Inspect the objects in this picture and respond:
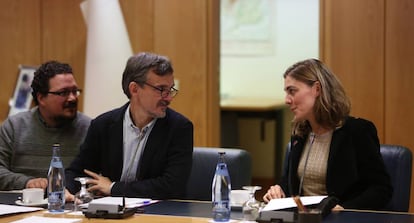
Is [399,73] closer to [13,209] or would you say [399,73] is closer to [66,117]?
[66,117]

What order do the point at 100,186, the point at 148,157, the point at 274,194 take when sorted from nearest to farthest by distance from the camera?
1. the point at 274,194
2. the point at 100,186
3. the point at 148,157

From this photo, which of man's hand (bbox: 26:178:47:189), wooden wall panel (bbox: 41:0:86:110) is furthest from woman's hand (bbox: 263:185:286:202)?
wooden wall panel (bbox: 41:0:86:110)

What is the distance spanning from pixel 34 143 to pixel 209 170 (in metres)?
0.99

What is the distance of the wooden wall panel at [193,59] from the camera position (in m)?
4.85

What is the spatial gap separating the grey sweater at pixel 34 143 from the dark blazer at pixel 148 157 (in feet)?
1.15

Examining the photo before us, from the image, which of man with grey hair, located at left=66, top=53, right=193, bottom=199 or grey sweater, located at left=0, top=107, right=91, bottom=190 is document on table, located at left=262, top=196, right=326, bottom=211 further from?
grey sweater, located at left=0, top=107, right=91, bottom=190

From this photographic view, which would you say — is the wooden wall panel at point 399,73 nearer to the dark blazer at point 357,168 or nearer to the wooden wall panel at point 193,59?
the wooden wall panel at point 193,59

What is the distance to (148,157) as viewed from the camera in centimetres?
323

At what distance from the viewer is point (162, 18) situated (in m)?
4.94

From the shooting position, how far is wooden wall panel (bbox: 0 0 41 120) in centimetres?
531

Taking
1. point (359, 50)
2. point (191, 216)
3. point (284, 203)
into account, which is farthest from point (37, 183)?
point (359, 50)

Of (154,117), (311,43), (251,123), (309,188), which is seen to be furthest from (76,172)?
(311,43)

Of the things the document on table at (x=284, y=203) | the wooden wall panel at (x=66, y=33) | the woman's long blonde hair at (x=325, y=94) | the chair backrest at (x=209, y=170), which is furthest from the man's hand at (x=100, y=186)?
the wooden wall panel at (x=66, y=33)

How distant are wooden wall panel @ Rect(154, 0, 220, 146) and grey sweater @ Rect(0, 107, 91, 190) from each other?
48.1 inches
